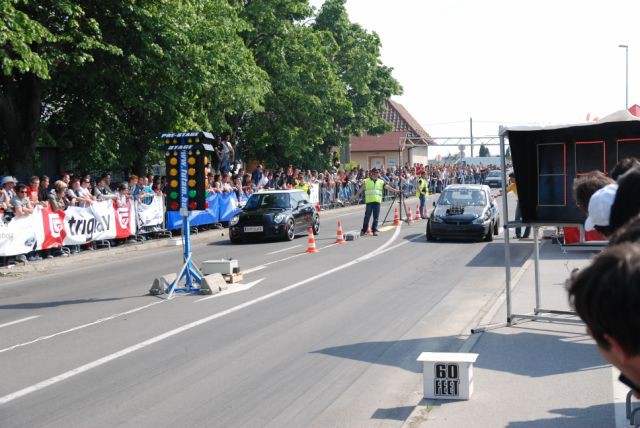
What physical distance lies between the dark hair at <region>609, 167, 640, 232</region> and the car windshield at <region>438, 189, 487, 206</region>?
18.4 metres

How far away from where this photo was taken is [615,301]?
1.82 m

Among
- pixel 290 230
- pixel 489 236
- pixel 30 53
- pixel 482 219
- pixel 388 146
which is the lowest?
pixel 489 236

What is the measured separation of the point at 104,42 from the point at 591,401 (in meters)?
20.2

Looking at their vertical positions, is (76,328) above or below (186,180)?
below

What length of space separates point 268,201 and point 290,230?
1.51 meters

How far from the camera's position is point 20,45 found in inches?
680

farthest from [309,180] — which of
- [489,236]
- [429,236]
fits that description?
[489,236]

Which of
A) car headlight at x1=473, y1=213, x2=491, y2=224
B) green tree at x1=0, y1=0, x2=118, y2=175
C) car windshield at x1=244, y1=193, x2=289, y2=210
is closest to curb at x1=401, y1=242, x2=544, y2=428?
car headlight at x1=473, y1=213, x2=491, y2=224

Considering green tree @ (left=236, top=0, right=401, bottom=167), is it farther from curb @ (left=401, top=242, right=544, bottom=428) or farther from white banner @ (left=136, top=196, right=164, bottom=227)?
curb @ (left=401, top=242, right=544, bottom=428)

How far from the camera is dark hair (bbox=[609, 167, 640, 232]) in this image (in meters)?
3.95

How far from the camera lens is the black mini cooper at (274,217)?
22.8 metres

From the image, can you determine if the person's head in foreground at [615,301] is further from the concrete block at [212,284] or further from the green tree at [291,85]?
the green tree at [291,85]

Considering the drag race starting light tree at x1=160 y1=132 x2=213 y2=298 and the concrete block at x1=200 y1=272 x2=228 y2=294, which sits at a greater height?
the drag race starting light tree at x1=160 y1=132 x2=213 y2=298

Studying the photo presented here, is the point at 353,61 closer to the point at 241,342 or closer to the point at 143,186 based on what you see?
the point at 143,186
